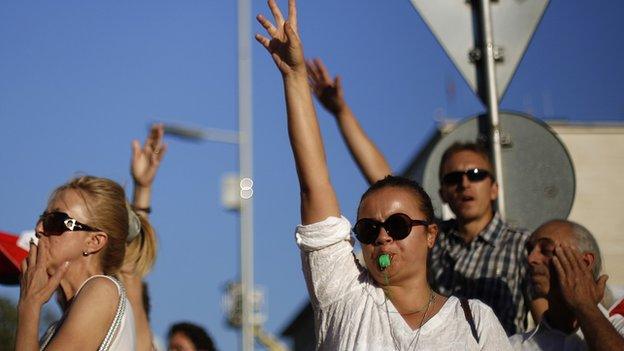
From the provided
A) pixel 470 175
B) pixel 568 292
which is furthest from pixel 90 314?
pixel 470 175

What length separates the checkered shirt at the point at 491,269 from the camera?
639 cm

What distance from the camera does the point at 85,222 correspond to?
17.9ft

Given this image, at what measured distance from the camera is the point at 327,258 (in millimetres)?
4680

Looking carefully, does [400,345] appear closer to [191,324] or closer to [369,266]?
[369,266]

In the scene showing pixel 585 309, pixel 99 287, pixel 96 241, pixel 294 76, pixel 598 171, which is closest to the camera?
pixel 294 76

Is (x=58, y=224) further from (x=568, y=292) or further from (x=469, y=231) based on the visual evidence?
(x=469, y=231)

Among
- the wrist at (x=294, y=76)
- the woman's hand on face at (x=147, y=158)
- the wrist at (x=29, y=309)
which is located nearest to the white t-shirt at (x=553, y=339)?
the wrist at (x=294, y=76)

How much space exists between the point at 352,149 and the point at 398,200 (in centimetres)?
213

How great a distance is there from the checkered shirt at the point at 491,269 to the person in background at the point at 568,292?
40cm

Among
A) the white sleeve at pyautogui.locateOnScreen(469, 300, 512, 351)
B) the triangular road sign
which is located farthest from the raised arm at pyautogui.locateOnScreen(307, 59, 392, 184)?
the white sleeve at pyautogui.locateOnScreen(469, 300, 512, 351)

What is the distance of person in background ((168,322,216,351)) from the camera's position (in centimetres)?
865

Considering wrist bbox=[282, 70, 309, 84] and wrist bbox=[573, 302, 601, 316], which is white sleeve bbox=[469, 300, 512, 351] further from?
wrist bbox=[282, 70, 309, 84]

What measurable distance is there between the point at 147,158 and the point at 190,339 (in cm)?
175

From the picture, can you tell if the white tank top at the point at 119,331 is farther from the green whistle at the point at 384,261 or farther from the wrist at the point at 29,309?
the green whistle at the point at 384,261
